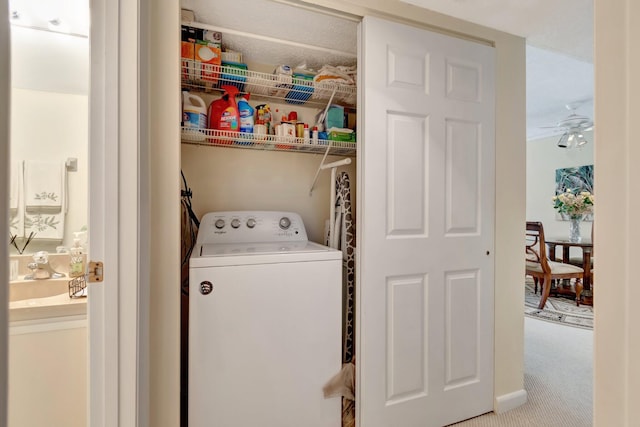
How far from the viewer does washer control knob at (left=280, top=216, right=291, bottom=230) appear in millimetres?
1930

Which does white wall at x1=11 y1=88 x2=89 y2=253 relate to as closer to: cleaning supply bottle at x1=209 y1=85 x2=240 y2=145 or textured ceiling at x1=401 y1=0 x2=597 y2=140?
cleaning supply bottle at x1=209 y1=85 x2=240 y2=145

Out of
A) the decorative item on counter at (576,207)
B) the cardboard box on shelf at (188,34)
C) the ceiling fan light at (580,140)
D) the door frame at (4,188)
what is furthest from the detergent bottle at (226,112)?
the decorative item on counter at (576,207)

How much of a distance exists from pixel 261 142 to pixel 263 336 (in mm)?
1049

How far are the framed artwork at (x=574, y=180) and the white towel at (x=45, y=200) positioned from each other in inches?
241

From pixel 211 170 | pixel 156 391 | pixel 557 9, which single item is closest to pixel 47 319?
pixel 156 391

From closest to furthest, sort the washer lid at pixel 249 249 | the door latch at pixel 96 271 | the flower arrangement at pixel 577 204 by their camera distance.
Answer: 1. the door latch at pixel 96 271
2. the washer lid at pixel 249 249
3. the flower arrangement at pixel 577 204

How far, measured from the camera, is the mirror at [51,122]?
1.32 meters

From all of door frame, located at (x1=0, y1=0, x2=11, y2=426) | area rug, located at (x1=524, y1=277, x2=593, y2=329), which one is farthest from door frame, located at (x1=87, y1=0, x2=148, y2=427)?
area rug, located at (x1=524, y1=277, x2=593, y2=329)

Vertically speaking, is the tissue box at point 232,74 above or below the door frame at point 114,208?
above

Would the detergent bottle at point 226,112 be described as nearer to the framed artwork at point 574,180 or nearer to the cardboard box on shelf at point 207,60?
the cardboard box on shelf at point 207,60

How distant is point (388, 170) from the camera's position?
159 cm

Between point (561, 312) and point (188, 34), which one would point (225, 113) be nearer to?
point (188, 34)

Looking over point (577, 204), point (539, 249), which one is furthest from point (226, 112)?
point (577, 204)

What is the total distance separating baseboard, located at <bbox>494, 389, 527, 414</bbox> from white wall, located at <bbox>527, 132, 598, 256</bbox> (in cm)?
431
